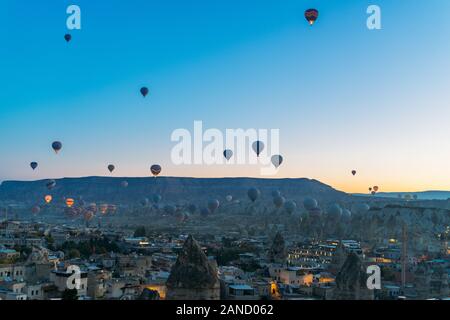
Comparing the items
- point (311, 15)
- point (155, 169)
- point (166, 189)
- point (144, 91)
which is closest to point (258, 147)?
point (144, 91)

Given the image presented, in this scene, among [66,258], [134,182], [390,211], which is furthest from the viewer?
[134,182]

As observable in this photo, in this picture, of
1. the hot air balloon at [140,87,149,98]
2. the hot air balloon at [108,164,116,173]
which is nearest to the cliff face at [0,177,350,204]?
the hot air balloon at [108,164,116,173]

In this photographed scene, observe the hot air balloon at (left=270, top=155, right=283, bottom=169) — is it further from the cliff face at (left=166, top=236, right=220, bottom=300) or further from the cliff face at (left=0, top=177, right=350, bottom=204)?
the cliff face at (left=0, top=177, right=350, bottom=204)

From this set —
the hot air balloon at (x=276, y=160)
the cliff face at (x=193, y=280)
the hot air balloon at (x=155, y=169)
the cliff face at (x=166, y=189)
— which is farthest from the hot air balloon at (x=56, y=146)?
the cliff face at (x=166, y=189)

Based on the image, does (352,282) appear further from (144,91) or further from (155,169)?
(155,169)
